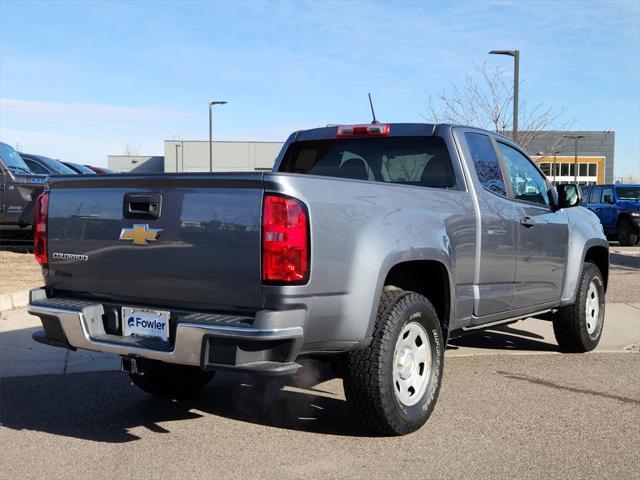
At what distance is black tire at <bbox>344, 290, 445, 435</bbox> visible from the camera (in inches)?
157

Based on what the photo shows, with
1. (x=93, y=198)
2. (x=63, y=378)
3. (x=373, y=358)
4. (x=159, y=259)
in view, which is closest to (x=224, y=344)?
(x=159, y=259)

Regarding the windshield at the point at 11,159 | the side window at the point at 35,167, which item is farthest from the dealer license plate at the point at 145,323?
the side window at the point at 35,167

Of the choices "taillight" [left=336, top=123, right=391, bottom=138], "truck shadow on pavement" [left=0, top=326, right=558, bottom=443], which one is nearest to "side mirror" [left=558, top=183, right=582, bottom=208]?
"taillight" [left=336, top=123, right=391, bottom=138]

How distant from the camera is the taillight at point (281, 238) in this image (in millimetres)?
3516

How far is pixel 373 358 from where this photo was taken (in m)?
3.98

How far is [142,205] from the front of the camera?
3.91 meters

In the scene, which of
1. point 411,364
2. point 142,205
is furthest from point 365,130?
point 142,205

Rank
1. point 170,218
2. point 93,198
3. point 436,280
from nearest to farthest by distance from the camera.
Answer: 1. point 170,218
2. point 93,198
3. point 436,280

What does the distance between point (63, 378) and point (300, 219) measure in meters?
3.18

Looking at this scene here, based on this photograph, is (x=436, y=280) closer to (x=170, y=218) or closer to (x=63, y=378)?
(x=170, y=218)

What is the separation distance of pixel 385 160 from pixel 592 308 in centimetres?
280

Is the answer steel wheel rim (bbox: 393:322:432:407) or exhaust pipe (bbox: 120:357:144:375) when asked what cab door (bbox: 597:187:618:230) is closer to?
steel wheel rim (bbox: 393:322:432:407)

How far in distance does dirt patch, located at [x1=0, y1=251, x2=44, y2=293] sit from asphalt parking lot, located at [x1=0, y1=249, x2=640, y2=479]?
120 inches

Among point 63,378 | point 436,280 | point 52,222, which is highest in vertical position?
point 52,222
